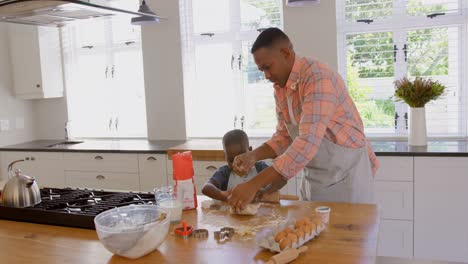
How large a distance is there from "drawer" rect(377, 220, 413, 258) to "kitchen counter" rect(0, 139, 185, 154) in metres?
1.70

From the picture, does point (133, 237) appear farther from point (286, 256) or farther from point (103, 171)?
point (103, 171)

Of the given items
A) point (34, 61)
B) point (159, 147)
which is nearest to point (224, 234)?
point (159, 147)

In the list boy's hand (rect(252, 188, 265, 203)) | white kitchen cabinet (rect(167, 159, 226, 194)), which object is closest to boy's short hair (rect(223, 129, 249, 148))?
boy's hand (rect(252, 188, 265, 203))

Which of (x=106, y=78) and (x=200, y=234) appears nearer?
(x=200, y=234)

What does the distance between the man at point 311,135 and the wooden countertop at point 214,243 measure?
0.14 metres

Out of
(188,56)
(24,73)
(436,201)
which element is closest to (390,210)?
(436,201)

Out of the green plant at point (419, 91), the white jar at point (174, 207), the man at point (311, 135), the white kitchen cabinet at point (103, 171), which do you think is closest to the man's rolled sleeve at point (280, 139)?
the man at point (311, 135)

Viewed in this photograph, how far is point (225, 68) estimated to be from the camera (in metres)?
3.93

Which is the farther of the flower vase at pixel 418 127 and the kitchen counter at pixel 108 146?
the kitchen counter at pixel 108 146

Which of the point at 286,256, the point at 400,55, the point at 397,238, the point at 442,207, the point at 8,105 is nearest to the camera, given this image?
the point at 286,256

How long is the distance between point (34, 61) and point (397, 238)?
11.7 ft

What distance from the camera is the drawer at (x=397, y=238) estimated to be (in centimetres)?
286

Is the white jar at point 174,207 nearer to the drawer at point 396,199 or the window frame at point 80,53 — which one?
the drawer at point 396,199

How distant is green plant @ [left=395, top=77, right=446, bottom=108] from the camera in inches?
115
